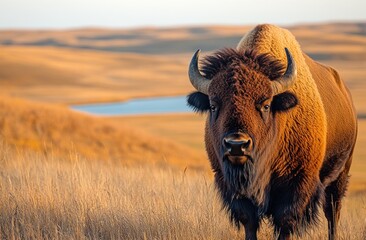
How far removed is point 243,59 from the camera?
614 cm

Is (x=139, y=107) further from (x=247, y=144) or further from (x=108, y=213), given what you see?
(x=247, y=144)

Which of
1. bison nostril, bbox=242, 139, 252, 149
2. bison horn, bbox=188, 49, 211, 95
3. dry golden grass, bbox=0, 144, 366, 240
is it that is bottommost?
dry golden grass, bbox=0, 144, 366, 240

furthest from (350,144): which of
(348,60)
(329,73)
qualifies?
(348,60)

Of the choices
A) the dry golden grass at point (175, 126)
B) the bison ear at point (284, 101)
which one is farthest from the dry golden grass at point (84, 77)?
the bison ear at point (284, 101)

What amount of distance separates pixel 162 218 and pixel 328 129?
212cm

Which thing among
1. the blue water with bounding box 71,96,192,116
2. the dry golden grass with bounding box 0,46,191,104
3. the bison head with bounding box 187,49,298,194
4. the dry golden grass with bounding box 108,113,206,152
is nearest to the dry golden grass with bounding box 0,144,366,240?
the bison head with bounding box 187,49,298,194

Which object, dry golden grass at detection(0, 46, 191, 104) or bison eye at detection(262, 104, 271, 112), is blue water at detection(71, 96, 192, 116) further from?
bison eye at detection(262, 104, 271, 112)

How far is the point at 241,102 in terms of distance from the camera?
5.62 meters

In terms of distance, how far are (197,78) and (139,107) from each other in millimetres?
48494

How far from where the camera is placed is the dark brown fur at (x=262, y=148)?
5.71 meters

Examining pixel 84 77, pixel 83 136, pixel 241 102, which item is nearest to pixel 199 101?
pixel 241 102

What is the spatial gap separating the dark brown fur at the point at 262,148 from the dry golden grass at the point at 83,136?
514 inches

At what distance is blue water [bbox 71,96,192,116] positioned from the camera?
49.3 meters

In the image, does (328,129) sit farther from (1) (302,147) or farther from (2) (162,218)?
(2) (162,218)
